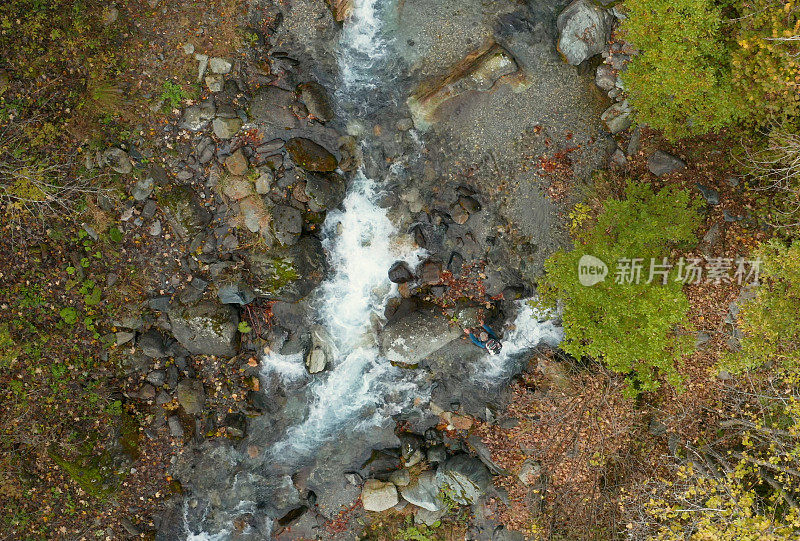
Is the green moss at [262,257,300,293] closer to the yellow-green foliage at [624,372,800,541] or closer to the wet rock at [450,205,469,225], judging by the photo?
the wet rock at [450,205,469,225]

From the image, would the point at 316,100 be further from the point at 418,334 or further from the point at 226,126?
the point at 418,334

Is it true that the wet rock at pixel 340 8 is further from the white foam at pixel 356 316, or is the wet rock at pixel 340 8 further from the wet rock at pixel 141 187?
the wet rock at pixel 141 187

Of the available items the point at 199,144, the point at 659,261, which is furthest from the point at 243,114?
the point at 659,261

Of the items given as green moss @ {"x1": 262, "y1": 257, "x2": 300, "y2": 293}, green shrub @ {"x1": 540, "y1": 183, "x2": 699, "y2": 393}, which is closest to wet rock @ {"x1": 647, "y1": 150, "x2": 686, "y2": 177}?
green shrub @ {"x1": 540, "y1": 183, "x2": 699, "y2": 393}

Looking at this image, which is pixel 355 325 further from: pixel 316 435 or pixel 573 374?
pixel 573 374

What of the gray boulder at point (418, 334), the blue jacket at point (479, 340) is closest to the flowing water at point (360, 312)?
the blue jacket at point (479, 340)
